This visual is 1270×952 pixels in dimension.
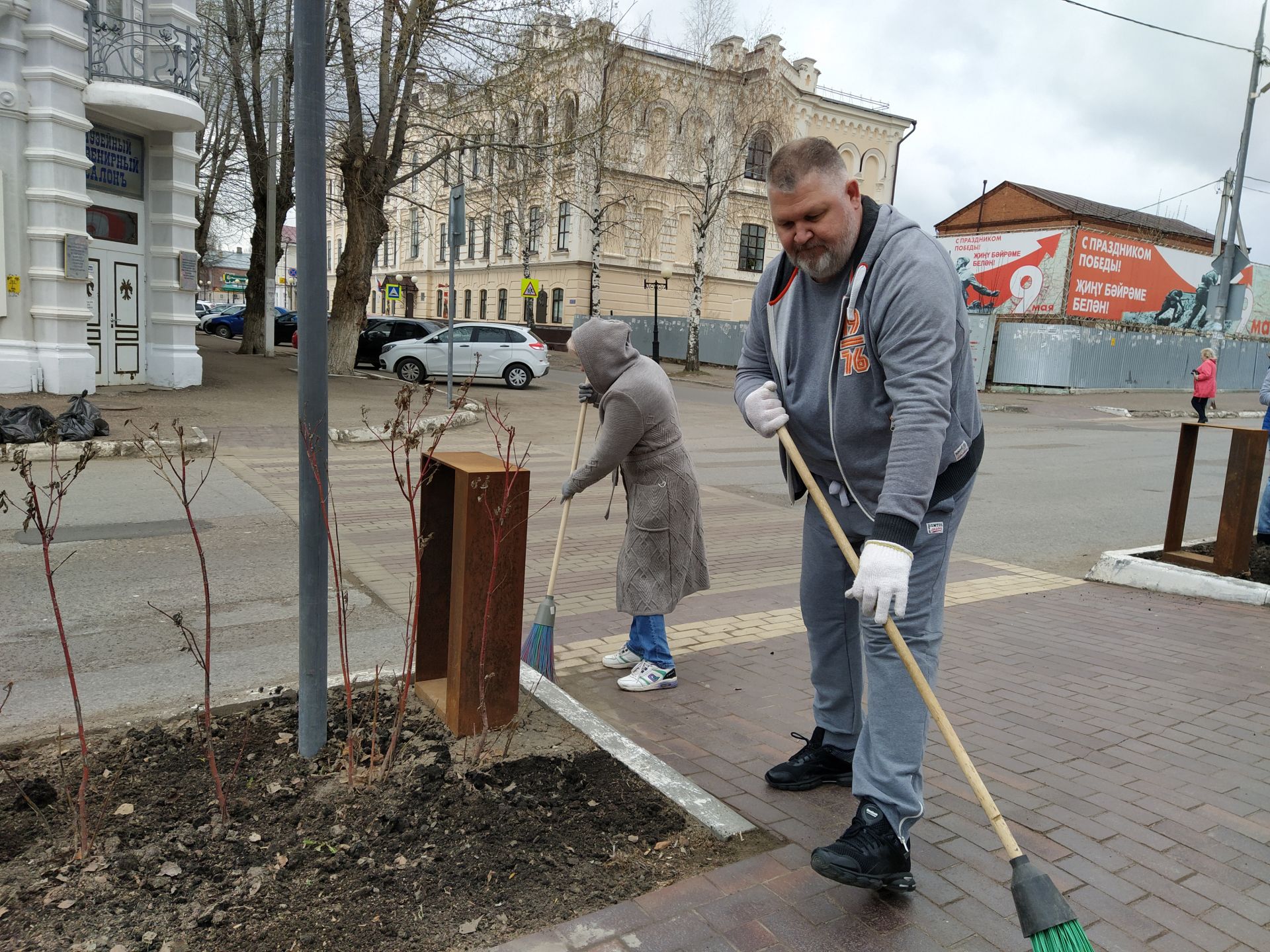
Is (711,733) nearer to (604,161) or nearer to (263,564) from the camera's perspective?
(263,564)

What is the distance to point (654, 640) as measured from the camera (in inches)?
171

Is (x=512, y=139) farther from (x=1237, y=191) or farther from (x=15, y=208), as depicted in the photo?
(x=1237, y=191)

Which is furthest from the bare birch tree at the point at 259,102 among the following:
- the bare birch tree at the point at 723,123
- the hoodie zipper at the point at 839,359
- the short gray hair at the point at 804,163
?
the hoodie zipper at the point at 839,359

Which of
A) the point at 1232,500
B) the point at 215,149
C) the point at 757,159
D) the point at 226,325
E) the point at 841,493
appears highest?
the point at 757,159

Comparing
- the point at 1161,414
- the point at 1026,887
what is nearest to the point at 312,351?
the point at 1026,887

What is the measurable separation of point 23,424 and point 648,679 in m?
8.97

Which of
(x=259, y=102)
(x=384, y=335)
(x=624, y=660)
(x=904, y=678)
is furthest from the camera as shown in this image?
(x=384, y=335)

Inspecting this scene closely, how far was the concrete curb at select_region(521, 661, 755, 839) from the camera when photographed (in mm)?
2906

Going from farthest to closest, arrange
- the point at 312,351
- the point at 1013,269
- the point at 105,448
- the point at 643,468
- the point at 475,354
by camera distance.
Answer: the point at 1013,269
the point at 475,354
the point at 105,448
the point at 643,468
the point at 312,351

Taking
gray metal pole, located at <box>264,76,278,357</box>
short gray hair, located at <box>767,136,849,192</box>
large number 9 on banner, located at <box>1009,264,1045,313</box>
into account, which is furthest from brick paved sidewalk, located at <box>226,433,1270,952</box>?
large number 9 on banner, located at <box>1009,264,1045,313</box>

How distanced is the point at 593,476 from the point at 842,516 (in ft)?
4.95

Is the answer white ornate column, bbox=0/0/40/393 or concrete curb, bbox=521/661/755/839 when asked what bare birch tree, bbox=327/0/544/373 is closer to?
white ornate column, bbox=0/0/40/393

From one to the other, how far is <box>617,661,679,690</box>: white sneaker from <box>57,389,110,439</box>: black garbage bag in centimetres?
835

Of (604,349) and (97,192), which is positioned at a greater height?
(97,192)
